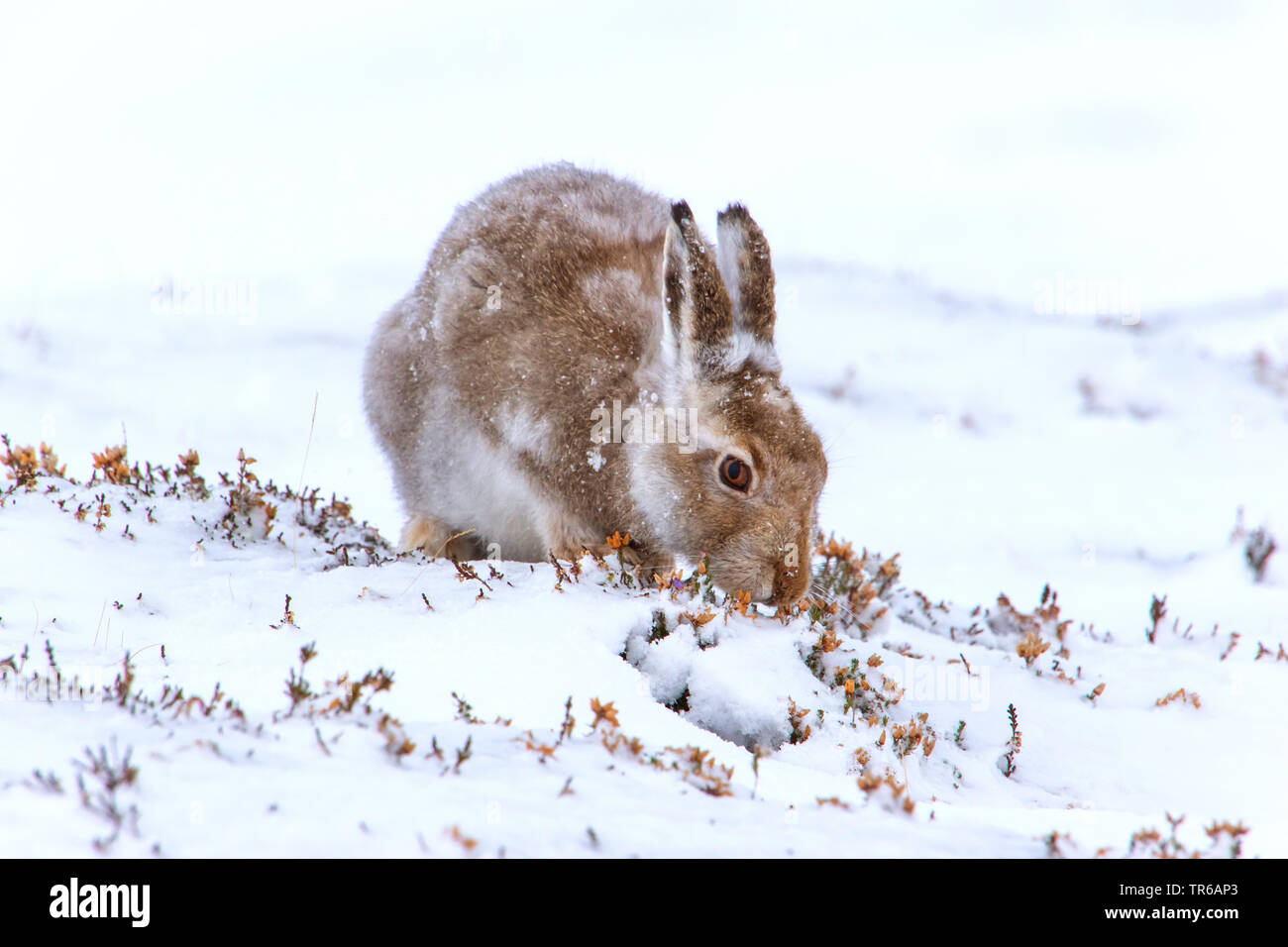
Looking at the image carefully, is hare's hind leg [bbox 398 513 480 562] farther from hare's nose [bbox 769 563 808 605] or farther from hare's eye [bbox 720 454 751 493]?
hare's nose [bbox 769 563 808 605]

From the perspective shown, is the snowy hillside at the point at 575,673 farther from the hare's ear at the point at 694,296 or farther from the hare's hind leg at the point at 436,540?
the hare's ear at the point at 694,296

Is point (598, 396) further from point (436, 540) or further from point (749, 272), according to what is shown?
point (436, 540)

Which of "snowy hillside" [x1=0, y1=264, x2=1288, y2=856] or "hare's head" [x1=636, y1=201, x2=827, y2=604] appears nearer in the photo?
"snowy hillside" [x1=0, y1=264, x2=1288, y2=856]

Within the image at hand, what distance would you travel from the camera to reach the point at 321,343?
14.1m

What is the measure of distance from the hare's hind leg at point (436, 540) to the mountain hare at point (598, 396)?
19mm

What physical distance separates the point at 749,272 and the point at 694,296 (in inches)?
17.7

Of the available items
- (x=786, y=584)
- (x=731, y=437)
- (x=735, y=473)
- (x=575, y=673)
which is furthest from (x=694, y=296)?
(x=575, y=673)

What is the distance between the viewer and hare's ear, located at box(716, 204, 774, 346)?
602 cm

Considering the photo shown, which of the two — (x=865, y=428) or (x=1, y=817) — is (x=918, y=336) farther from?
(x=1, y=817)

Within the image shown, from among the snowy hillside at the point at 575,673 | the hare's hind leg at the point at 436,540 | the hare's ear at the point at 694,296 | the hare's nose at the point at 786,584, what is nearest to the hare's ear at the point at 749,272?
the hare's ear at the point at 694,296

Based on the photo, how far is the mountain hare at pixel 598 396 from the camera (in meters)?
5.86

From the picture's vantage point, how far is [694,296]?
5.77 meters

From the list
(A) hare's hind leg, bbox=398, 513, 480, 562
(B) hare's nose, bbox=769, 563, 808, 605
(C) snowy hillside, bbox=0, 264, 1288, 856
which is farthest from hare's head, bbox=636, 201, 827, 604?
(A) hare's hind leg, bbox=398, 513, 480, 562

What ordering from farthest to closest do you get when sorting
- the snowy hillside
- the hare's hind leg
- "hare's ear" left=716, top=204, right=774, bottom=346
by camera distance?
1. the hare's hind leg
2. "hare's ear" left=716, top=204, right=774, bottom=346
3. the snowy hillside
